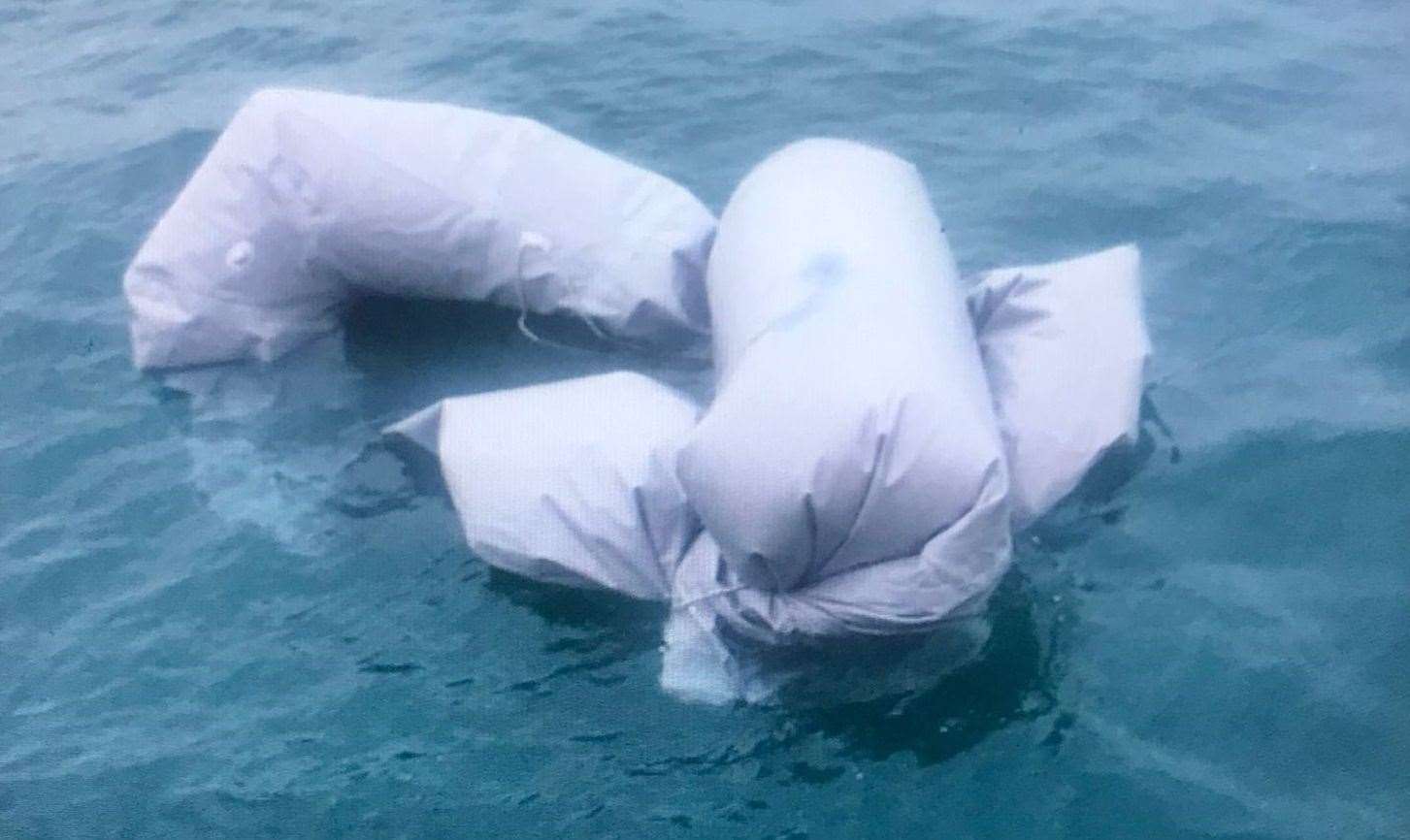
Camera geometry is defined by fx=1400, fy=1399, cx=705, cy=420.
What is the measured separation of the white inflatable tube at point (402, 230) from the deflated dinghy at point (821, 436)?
0.49 metres

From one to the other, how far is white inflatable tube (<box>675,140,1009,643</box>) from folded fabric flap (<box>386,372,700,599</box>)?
0.54 feet

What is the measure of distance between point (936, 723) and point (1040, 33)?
6.04 m

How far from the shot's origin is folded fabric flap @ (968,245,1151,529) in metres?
4.88

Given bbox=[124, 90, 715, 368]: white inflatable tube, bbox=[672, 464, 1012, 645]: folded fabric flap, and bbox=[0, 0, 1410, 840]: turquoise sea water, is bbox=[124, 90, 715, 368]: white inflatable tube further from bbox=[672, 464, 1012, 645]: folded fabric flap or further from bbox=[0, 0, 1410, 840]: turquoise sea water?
bbox=[672, 464, 1012, 645]: folded fabric flap

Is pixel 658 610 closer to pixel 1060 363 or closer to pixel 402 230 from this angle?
pixel 1060 363

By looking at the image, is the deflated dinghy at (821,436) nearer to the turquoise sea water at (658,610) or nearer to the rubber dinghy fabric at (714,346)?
the rubber dinghy fabric at (714,346)

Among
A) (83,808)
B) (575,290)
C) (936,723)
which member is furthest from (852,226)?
(83,808)

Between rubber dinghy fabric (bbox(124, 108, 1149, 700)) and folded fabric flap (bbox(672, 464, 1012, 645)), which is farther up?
rubber dinghy fabric (bbox(124, 108, 1149, 700))

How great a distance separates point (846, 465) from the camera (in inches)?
165

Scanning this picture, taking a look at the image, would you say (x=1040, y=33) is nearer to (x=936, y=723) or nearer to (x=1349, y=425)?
(x=1349, y=425)

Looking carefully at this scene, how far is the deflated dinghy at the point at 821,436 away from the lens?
167 inches

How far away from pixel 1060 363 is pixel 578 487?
182 cm

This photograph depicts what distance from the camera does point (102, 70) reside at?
9938 millimetres

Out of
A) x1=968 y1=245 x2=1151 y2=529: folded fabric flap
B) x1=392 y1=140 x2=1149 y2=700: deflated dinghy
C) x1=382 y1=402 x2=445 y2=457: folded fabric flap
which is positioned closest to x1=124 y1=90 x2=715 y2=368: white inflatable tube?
x1=392 y1=140 x2=1149 y2=700: deflated dinghy
